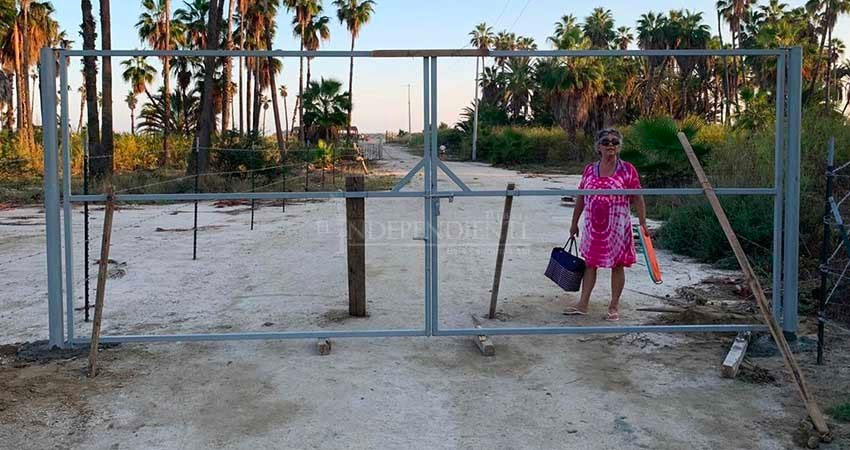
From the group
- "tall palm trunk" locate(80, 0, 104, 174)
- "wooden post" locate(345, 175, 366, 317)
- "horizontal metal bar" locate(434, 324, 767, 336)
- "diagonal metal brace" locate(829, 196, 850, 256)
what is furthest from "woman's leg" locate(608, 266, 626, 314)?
"tall palm trunk" locate(80, 0, 104, 174)

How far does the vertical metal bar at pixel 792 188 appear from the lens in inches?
217

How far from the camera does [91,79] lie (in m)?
22.0

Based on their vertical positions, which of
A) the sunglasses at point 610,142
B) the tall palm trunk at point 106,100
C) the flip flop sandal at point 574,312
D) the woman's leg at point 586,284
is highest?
the tall palm trunk at point 106,100

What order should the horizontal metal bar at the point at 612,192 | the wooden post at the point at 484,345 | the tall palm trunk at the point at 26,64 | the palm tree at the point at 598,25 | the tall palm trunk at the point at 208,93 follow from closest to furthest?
the horizontal metal bar at the point at 612,192 → the wooden post at the point at 484,345 → the tall palm trunk at the point at 208,93 → the tall palm trunk at the point at 26,64 → the palm tree at the point at 598,25

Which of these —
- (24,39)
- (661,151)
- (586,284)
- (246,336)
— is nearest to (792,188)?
(586,284)

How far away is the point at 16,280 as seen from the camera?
8.57 metres

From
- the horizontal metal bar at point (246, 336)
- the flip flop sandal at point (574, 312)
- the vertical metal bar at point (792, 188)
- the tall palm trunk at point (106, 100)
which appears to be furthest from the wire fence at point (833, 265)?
the tall palm trunk at point (106, 100)

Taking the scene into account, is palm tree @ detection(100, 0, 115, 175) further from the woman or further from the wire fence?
the wire fence

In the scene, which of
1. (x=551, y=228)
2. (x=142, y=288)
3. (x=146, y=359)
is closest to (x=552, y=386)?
(x=146, y=359)

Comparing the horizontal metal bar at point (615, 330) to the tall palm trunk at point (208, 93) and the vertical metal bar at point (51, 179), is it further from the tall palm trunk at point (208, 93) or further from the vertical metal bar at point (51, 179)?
the tall palm trunk at point (208, 93)

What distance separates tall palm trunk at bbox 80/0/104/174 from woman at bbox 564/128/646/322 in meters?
16.5

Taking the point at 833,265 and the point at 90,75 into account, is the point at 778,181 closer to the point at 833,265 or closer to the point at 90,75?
the point at 833,265

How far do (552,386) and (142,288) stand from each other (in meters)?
5.07

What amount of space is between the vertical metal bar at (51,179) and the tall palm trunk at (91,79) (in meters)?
15.4
